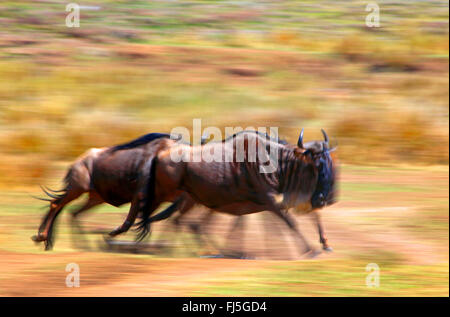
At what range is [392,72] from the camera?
20312mm

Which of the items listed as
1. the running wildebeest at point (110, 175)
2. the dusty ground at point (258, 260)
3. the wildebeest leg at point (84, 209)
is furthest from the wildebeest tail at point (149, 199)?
the wildebeest leg at point (84, 209)

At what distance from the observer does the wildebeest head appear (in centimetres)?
778

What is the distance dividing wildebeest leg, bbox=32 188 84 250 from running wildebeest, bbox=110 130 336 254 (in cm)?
57

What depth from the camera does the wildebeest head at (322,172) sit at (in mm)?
7781

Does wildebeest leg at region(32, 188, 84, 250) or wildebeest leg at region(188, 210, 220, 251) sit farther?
wildebeest leg at region(188, 210, 220, 251)

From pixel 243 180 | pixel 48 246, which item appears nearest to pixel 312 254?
pixel 243 180

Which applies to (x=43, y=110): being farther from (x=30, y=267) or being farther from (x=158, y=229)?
(x=30, y=267)

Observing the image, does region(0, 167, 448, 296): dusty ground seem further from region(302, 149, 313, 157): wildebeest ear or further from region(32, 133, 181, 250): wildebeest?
region(302, 149, 313, 157): wildebeest ear

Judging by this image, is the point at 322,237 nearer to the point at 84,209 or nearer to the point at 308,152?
the point at 308,152

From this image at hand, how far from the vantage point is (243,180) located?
25.1 feet

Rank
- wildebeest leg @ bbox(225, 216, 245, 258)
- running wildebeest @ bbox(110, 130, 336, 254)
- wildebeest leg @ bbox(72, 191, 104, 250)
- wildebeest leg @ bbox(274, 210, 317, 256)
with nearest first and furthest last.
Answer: wildebeest leg @ bbox(274, 210, 317, 256) < running wildebeest @ bbox(110, 130, 336, 254) < wildebeest leg @ bbox(225, 216, 245, 258) < wildebeest leg @ bbox(72, 191, 104, 250)

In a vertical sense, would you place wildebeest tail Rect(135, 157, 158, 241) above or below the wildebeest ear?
below

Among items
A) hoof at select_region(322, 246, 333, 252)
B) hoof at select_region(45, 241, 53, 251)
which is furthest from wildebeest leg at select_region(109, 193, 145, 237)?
hoof at select_region(322, 246, 333, 252)

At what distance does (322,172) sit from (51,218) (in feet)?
8.09
